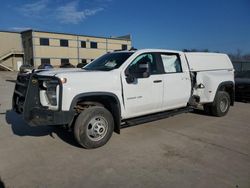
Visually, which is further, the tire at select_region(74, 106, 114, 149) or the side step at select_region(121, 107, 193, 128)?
the side step at select_region(121, 107, 193, 128)

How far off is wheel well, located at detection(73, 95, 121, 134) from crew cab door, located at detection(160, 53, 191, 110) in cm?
148

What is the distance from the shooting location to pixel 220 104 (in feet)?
25.0

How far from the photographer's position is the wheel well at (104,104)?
4.91 m

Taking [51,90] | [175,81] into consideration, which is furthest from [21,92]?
[175,81]

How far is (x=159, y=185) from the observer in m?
3.54

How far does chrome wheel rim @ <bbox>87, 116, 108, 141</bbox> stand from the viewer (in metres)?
4.86

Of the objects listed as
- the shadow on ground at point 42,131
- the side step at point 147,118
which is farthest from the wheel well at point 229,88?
the shadow on ground at point 42,131

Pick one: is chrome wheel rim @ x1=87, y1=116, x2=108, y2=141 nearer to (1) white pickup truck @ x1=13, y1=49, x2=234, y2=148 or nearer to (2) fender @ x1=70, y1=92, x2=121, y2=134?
(1) white pickup truck @ x1=13, y1=49, x2=234, y2=148

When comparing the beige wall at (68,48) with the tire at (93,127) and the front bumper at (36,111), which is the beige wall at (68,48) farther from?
the tire at (93,127)

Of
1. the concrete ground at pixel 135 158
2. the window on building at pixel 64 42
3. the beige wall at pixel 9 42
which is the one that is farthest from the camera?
the beige wall at pixel 9 42

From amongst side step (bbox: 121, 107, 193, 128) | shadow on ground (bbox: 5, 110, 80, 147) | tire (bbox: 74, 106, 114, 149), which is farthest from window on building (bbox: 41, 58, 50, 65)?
tire (bbox: 74, 106, 114, 149)

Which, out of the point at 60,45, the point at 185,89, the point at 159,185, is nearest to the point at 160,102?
the point at 185,89

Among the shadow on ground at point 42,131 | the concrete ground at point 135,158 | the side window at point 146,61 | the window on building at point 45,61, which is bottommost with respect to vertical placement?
the concrete ground at point 135,158

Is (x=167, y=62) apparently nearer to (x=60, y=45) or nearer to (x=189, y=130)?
(x=189, y=130)
